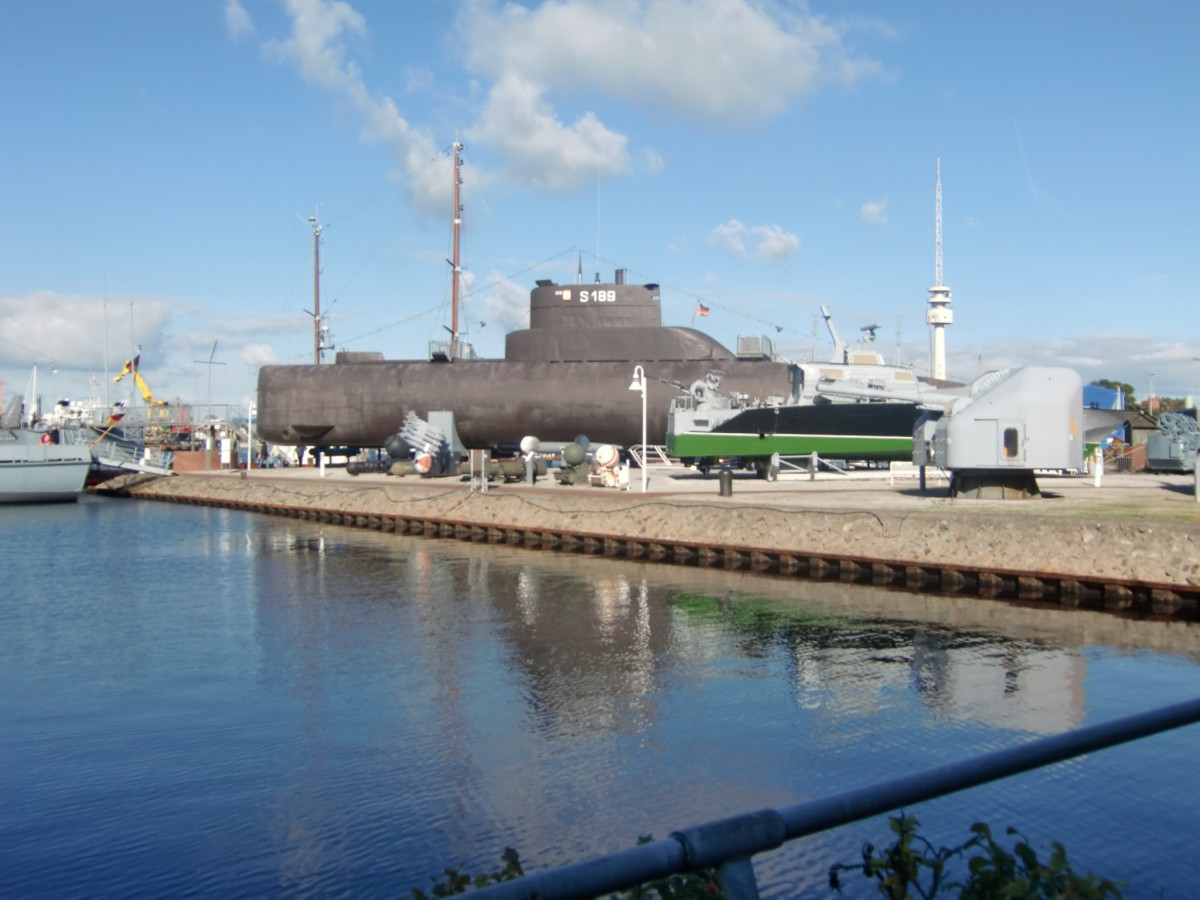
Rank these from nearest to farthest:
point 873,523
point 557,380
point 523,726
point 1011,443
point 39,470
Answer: point 523,726 < point 873,523 < point 1011,443 < point 39,470 < point 557,380

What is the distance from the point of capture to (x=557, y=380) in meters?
51.7

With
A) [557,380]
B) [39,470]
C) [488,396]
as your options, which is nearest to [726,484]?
[557,380]

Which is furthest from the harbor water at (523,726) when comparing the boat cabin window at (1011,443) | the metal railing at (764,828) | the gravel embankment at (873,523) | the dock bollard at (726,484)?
the dock bollard at (726,484)

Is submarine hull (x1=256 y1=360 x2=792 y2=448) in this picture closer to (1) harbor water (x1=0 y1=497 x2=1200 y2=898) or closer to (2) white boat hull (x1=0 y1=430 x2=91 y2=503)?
(2) white boat hull (x1=0 y1=430 x2=91 y2=503)

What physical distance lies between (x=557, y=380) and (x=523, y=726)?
39.8 metres

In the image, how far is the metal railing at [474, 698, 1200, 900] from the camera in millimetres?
2443

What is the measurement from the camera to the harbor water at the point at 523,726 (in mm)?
8906

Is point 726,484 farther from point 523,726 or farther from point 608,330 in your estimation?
point 608,330

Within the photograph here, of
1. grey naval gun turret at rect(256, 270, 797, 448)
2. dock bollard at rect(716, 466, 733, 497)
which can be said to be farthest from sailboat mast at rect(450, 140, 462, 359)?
dock bollard at rect(716, 466, 733, 497)

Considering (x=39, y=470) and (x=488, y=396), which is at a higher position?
(x=488, y=396)

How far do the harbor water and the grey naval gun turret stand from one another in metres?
27.2

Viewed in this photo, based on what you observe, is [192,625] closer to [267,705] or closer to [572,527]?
[267,705]

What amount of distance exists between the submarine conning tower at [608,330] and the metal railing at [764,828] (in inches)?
1897

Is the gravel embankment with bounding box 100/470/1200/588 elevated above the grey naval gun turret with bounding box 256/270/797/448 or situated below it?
below
